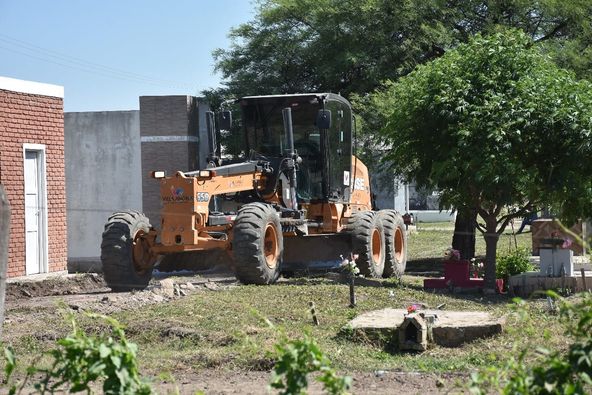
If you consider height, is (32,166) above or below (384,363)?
above

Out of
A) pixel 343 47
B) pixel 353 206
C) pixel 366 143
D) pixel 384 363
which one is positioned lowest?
pixel 384 363

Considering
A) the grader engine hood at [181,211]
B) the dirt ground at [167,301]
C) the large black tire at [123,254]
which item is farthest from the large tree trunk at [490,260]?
the large black tire at [123,254]

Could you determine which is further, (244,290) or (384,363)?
(244,290)

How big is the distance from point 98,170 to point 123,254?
9.65m

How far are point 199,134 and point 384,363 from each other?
52.2 ft

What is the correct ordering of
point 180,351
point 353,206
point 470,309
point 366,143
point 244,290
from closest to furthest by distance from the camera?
point 180,351 → point 470,309 → point 244,290 → point 353,206 → point 366,143

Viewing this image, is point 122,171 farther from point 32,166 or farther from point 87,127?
point 32,166

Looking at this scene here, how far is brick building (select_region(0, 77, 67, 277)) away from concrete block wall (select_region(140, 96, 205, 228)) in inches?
128

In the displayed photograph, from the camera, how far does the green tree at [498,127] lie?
602 inches

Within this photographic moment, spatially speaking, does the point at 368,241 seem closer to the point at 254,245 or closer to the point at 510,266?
the point at 510,266

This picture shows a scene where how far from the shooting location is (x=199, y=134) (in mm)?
25078

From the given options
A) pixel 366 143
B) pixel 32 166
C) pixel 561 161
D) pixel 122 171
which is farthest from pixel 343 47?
pixel 561 161

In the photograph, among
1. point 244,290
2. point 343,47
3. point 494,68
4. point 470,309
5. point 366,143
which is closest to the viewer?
point 470,309

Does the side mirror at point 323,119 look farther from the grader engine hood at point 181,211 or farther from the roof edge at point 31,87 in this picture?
the roof edge at point 31,87
